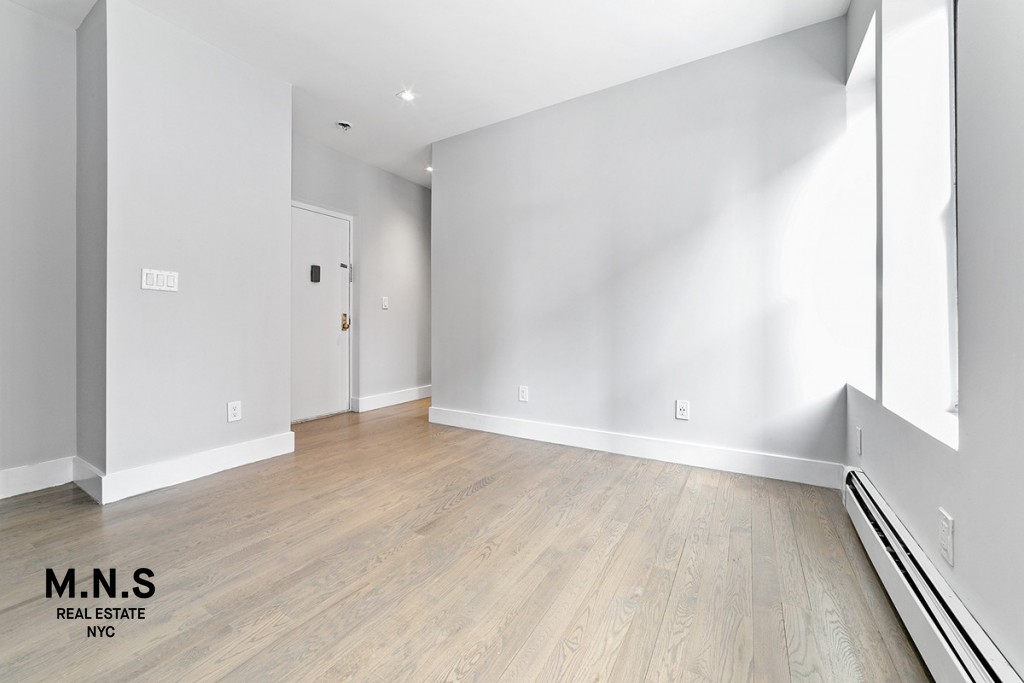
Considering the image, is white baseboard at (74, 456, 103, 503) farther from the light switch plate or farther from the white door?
the white door

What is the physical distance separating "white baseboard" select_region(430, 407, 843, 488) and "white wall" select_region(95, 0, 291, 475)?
161 centimetres

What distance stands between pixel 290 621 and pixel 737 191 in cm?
302

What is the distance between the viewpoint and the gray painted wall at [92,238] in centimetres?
222

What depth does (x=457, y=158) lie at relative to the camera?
3.77 meters

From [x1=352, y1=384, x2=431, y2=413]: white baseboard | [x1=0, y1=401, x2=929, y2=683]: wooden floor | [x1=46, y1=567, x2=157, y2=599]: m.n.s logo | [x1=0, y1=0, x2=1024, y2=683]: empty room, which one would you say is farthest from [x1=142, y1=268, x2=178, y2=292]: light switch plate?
[x1=352, y1=384, x2=431, y2=413]: white baseboard

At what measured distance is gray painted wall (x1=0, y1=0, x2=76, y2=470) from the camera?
2.26 meters

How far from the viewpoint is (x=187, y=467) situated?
2.47 m

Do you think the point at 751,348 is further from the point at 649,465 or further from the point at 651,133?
the point at 651,133

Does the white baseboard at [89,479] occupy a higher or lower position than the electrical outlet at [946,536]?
lower

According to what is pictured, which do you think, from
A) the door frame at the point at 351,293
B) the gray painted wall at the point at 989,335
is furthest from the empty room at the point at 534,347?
the door frame at the point at 351,293

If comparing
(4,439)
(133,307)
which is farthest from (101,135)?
(4,439)

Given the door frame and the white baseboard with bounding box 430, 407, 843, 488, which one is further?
the door frame

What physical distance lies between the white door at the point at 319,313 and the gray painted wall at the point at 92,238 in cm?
151

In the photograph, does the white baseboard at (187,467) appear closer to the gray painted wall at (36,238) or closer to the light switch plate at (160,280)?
the gray painted wall at (36,238)
